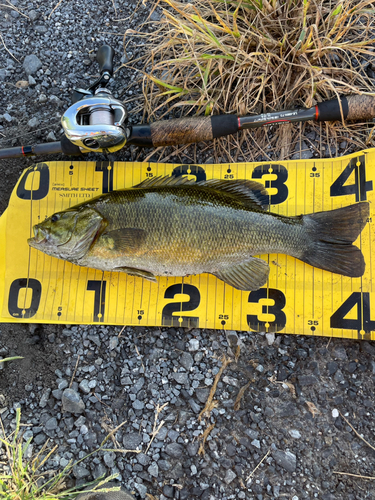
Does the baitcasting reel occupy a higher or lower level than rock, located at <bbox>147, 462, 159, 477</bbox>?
higher

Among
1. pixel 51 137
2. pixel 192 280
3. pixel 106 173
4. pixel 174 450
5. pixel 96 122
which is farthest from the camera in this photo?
pixel 51 137

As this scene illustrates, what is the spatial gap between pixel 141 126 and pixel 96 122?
1.45ft

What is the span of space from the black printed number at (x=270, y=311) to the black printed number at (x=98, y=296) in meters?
1.43

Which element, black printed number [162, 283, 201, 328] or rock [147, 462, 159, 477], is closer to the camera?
rock [147, 462, 159, 477]

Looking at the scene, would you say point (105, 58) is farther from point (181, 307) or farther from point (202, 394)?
point (202, 394)

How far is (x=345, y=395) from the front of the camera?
2881 millimetres

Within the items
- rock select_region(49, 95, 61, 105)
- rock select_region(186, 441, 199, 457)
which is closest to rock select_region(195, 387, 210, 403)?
rock select_region(186, 441, 199, 457)

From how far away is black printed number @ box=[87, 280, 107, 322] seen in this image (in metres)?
A: 3.05

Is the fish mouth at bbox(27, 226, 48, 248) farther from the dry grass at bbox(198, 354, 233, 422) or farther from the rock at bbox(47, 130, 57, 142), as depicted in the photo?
the dry grass at bbox(198, 354, 233, 422)

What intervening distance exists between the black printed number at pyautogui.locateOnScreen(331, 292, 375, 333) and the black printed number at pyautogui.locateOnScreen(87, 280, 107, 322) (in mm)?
2211

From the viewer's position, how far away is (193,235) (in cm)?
270

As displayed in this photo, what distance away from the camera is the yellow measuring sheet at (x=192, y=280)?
117 inches

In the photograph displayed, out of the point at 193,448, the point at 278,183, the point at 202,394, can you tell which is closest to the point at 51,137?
the point at 278,183

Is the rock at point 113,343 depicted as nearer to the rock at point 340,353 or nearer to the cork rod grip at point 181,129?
the cork rod grip at point 181,129
